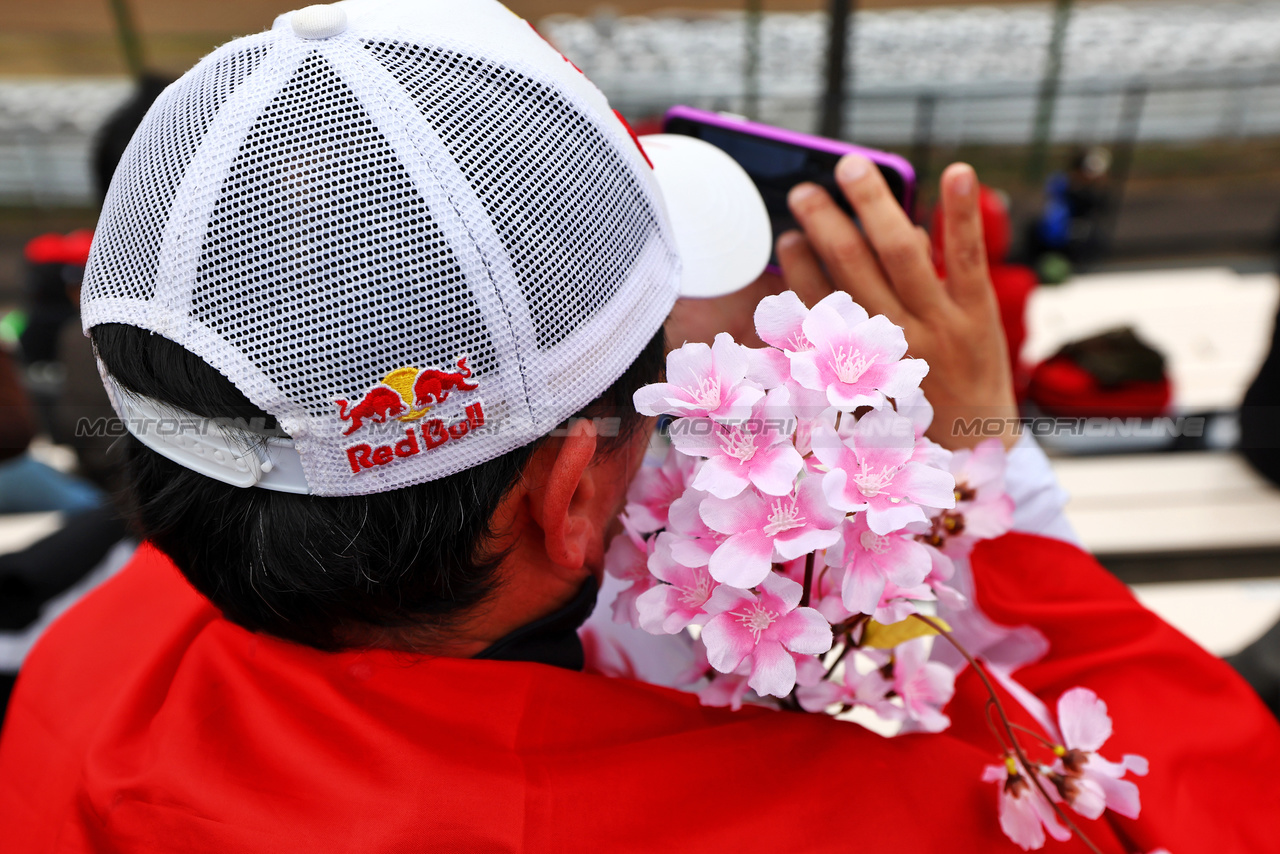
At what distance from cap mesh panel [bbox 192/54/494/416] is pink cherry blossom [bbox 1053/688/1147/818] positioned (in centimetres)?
76

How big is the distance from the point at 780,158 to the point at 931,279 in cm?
30

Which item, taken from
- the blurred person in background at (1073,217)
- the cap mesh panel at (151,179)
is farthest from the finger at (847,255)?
the blurred person in background at (1073,217)

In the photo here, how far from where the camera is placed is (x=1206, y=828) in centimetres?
99

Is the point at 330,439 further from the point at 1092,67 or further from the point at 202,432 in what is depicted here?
the point at 1092,67

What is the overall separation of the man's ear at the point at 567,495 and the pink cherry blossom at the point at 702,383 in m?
0.11

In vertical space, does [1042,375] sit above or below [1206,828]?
below

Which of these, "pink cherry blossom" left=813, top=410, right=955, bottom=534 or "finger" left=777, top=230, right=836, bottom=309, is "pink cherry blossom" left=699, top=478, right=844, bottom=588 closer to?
Result: "pink cherry blossom" left=813, top=410, right=955, bottom=534

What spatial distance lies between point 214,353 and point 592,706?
52cm

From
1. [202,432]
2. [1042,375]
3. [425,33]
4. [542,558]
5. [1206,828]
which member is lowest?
[1042,375]

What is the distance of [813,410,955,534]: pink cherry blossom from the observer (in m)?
0.69

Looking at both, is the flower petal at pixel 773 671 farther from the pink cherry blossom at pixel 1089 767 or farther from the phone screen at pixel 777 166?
the phone screen at pixel 777 166

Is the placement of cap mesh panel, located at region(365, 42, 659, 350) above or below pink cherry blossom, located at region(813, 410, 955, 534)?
above

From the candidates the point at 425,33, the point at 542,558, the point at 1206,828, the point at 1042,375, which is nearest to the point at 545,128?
the point at 425,33

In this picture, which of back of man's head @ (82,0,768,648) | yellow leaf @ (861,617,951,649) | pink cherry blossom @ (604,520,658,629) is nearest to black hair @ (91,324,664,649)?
back of man's head @ (82,0,768,648)
